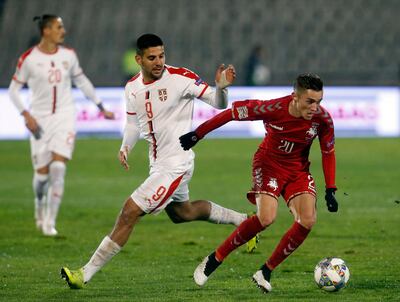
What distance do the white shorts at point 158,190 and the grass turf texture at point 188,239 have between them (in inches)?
26.0

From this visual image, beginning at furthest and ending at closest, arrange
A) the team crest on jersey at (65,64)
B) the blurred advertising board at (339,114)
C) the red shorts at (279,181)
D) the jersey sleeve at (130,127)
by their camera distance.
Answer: the blurred advertising board at (339,114)
the team crest on jersey at (65,64)
the jersey sleeve at (130,127)
the red shorts at (279,181)

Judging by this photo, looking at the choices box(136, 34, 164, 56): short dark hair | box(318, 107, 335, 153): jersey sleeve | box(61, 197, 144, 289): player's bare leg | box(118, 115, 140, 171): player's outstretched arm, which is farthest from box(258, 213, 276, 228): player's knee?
box(136, 34, 164, 56): short dark hair

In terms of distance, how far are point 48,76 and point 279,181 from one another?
15.7 ft

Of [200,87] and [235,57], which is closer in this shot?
[200,87]

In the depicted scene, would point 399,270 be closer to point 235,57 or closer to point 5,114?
point 5,114

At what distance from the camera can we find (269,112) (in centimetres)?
812

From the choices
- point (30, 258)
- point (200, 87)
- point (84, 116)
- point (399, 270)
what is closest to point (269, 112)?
point (200, 87)

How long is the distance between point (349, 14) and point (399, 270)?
76.6 ft

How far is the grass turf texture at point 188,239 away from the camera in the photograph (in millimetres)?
8203

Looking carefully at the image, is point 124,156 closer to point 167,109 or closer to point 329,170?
point 167,109

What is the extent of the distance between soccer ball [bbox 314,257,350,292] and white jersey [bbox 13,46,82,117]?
209 inches

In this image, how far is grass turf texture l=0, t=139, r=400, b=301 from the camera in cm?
820

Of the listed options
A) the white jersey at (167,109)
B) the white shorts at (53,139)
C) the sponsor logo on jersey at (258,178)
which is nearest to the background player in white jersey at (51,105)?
the white shorts at (53,139)

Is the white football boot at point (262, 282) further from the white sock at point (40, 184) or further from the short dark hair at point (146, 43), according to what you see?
the white sock at point (40, 184)
